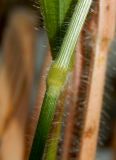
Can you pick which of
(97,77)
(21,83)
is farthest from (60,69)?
(21,83)

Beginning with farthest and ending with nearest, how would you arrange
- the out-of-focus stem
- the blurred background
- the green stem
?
the blurred background
the out-of-focus stem
the green stem

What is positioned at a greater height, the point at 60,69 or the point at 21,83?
the point at 60,69

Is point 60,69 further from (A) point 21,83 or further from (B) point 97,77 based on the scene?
(A) point 21,83

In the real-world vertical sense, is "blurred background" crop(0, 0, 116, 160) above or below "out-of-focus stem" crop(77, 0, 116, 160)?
below

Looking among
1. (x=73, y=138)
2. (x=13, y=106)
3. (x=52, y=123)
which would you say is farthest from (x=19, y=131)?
(x=52, y=123)

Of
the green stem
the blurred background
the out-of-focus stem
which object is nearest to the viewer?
the green stem

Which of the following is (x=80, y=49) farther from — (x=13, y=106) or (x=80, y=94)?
(x=13, y=106)
